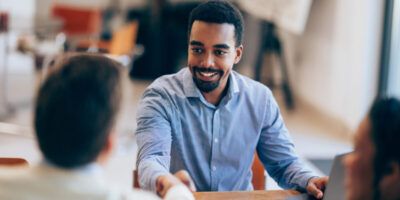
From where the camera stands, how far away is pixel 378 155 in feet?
3.85

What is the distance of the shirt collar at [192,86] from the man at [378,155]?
0.86 m

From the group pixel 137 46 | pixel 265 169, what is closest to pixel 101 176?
pixel 265 169

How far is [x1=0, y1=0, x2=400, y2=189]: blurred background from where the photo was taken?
4594 millimetres

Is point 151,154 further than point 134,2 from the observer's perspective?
No

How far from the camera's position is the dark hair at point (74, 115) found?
3.74 ft

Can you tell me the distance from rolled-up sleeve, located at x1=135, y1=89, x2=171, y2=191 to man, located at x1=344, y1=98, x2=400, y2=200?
0.62 meters

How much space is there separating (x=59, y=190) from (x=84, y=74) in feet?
0.69

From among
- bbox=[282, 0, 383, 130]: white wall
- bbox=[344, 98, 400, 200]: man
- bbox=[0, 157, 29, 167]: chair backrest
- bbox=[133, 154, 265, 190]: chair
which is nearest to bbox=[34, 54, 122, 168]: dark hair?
bbox=[344, 98, 400, 200]: man

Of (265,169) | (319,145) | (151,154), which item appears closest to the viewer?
(151,154)

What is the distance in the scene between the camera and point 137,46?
267 inches

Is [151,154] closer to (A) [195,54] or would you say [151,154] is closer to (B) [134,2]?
(A) [195,54]

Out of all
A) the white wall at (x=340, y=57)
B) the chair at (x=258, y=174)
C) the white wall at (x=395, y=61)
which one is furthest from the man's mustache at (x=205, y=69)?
the white wall at (x=395, y=61)

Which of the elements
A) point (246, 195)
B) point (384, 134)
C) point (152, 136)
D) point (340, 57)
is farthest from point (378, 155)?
point (340, 57)

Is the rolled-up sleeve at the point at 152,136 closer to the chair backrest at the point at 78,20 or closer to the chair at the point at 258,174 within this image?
the chair at the point at 258,174
